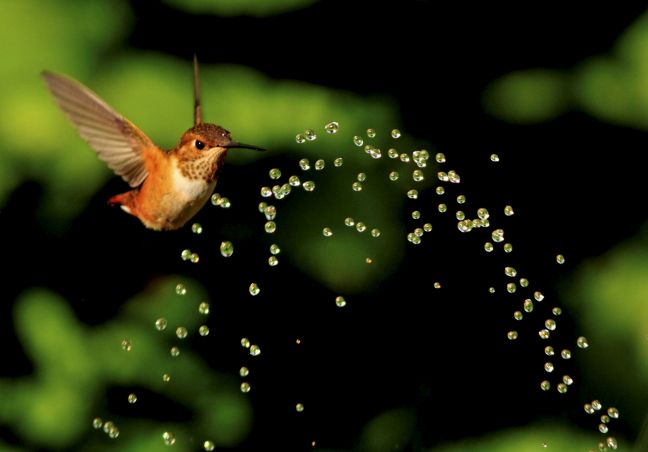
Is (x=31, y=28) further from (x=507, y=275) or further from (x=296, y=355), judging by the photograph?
(x=507, y=275)

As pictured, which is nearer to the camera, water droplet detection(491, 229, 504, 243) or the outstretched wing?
the outstretched wing

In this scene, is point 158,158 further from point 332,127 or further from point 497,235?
point 497,235

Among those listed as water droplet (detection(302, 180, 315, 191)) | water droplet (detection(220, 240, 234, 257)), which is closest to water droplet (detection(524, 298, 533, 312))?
water droplet (detection(302, 180, 315, 191))

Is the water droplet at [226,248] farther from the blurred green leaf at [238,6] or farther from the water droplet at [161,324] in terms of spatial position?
the blurred green leaf at [238,6]

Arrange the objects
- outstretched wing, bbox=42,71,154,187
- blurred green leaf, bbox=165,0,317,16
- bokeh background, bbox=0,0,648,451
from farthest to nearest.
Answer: blurred green leaf, bbox=165,0,317,16, bokeh background, bbox=0,0,648,451, outstretched wing, bbox=42,71,154,187

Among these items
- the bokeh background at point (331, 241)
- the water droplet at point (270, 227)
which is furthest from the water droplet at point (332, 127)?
the water droplet at point (270, 227)

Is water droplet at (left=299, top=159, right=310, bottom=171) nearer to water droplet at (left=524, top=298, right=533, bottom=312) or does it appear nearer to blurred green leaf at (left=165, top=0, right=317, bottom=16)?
blurred green leaf at (left=165, top=0, right=317, bottom=16)

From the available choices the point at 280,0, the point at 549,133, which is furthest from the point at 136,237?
the point at 549,133

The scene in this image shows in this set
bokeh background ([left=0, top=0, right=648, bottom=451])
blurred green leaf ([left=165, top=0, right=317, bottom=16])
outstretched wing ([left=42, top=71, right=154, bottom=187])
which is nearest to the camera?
outstretched wing ([left=42, top=71, right=154, bottom=187])
